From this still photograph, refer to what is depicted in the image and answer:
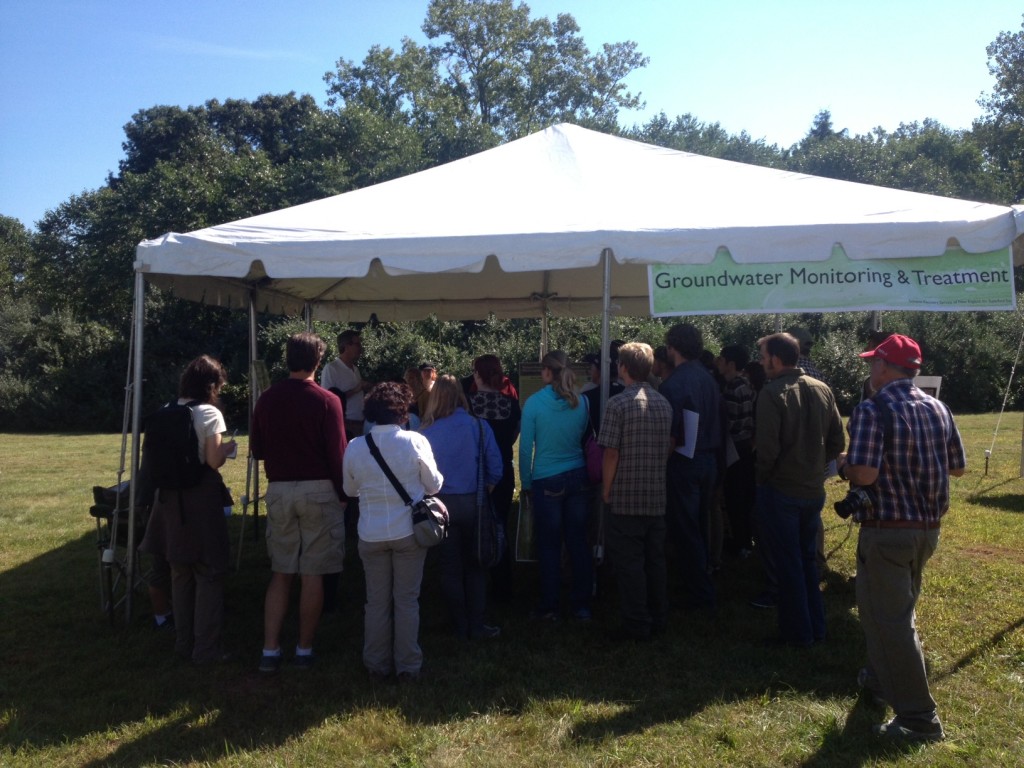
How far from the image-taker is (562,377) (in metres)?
5.29

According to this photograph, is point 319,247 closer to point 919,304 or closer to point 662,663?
point 662,663

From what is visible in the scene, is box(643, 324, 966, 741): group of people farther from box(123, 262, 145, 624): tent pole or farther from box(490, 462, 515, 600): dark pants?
box(123, 262, 145, 624): tent pole

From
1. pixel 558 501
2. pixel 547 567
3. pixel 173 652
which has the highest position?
pixel 558 501

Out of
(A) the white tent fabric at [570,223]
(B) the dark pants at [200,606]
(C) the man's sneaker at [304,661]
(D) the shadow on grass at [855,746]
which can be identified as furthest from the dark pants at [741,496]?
(B) the dark pants at [200,606]

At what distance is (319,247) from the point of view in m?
5.30

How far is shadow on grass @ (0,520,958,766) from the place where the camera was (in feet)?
13.5

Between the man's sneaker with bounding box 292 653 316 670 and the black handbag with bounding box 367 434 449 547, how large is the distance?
3.38 feet

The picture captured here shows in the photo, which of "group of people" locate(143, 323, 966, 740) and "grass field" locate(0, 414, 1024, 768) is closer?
"group of people" locate(143, 323, 966, 740)

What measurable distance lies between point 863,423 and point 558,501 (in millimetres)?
2125

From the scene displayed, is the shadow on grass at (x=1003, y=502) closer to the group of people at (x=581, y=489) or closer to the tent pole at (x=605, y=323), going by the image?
the group of people at (x=581, y=489)

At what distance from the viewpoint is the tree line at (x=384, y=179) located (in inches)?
883

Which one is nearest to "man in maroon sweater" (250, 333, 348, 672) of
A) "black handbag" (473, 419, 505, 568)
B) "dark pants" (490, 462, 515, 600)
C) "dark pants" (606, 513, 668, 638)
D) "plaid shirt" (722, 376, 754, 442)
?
"black handbag" (473, 419, 505, 568)

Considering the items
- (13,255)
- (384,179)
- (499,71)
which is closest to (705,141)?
(499,71)

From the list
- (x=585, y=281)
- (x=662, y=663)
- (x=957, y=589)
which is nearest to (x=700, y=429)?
(x=662, y=663)
